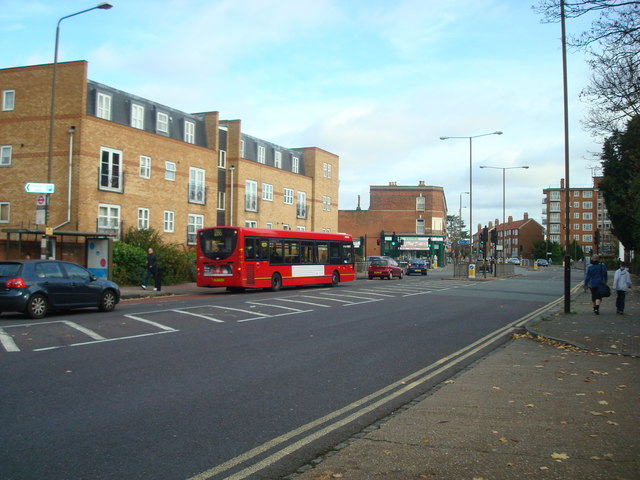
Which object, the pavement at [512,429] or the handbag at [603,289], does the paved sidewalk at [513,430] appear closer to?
the pavement at [512,429]

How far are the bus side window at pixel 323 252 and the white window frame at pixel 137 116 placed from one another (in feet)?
42.0

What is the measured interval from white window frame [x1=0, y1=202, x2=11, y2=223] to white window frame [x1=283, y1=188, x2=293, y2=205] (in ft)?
72.1

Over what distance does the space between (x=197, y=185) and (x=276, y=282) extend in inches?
532

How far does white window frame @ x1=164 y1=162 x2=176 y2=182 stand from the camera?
34.5 m

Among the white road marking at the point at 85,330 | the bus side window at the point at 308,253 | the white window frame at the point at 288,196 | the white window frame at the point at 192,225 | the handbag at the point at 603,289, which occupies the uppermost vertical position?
the white window frame at the point at 288,196

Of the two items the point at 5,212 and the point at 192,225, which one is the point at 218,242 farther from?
the point at 5,212

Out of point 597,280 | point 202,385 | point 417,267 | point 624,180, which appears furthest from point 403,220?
point 202,385

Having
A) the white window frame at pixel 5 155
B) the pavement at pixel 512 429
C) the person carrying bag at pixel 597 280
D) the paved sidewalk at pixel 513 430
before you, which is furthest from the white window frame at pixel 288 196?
the paved sidewalk at pixel 513 430

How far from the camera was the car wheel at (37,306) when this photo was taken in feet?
44.6

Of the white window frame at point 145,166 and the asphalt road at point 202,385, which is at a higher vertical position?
the white window frame at point 145,166

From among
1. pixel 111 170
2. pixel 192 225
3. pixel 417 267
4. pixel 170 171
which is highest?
pixel 170 171

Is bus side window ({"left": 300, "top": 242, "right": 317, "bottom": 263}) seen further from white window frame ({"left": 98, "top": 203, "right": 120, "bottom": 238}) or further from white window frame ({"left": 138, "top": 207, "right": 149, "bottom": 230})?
white window frame ({"left": 98, "top": 203, "right": 120, "bottom": 238})

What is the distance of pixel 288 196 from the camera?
157ft

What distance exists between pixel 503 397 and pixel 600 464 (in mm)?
2425
